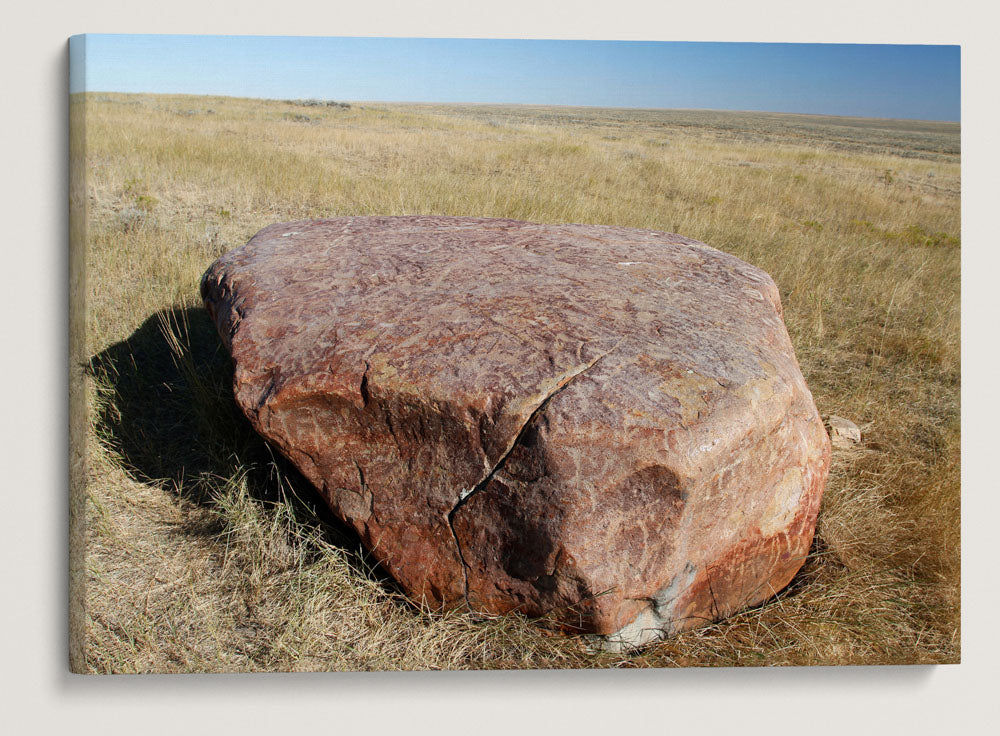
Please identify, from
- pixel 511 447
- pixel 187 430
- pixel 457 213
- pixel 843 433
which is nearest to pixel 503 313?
pixel 511 447

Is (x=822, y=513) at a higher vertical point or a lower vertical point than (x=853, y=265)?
lower

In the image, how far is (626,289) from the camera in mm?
2182

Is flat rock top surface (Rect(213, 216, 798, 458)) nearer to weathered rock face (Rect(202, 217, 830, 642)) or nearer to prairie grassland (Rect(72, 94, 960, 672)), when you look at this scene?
weathered rock face (Rect(202, 217, 830, 642))

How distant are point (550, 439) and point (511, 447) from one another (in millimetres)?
99

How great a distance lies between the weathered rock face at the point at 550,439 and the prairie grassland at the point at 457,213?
198mm

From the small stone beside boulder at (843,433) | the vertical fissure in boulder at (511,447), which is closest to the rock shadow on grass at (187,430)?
the vertical fissure in boulder at (511,447)

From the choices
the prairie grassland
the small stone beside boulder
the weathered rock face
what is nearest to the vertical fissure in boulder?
the weathered rock face

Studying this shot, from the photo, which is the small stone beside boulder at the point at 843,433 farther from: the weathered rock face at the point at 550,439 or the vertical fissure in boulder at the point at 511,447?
the vertical fissure in boulder at the point at 511,447

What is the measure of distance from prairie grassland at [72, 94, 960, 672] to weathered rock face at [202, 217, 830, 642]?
0.20 m

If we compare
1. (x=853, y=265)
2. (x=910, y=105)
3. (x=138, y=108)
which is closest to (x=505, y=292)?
(x=910, y=105)

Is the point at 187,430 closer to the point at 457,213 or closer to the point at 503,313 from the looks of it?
the point at 503,313

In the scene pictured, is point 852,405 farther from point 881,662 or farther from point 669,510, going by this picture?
point 669,510

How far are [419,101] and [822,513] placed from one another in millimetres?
2090

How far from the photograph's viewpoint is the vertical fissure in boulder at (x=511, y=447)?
1.58m
